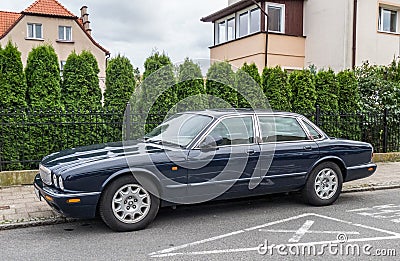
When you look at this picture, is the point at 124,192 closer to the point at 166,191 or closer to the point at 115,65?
the point at 166,191

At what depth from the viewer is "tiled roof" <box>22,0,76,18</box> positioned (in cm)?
2825

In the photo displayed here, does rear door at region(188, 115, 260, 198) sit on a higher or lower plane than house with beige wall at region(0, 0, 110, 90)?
lower

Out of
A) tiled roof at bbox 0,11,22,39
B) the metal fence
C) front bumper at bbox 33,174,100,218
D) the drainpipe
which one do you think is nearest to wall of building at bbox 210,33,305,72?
the drainpipe

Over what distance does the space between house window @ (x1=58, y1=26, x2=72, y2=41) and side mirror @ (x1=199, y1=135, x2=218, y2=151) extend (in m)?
26.3

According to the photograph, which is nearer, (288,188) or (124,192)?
(124,192)

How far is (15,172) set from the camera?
8.12 meters

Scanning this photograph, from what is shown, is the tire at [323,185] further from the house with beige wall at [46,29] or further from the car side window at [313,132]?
the house with beige wall at [46,29]

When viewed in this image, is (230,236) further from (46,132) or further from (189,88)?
(189,88)

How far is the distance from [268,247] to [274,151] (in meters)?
1.82

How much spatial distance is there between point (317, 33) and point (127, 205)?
15351 millimetres

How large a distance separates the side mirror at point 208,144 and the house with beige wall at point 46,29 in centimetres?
2334

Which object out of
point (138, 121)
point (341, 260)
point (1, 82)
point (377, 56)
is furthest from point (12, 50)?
point (377, 56)

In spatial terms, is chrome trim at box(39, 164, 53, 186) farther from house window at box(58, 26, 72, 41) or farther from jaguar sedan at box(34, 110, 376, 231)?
house window at box(58, 26, 72, 41)

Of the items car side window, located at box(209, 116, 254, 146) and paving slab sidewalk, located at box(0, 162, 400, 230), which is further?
car side window, located at box(209, 116, 254, 146)
